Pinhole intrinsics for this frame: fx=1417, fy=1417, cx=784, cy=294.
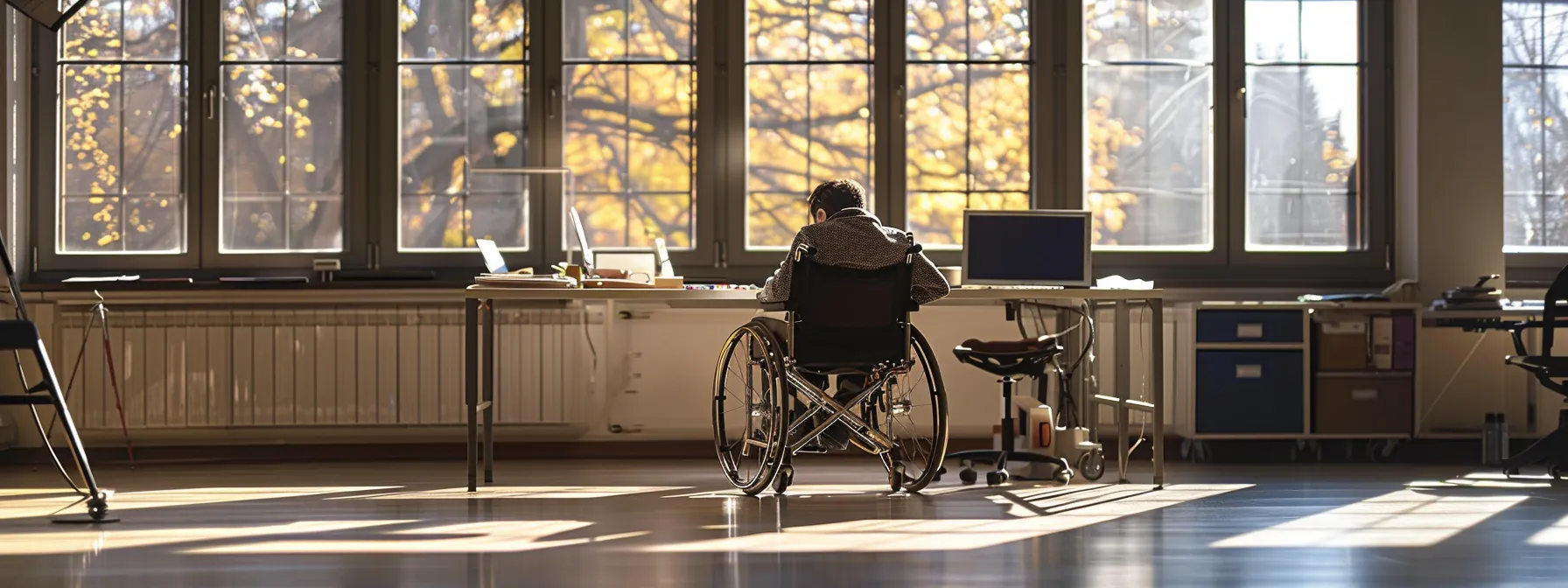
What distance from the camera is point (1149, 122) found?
238 inches

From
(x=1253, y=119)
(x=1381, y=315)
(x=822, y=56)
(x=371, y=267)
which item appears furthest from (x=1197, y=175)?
(x=371, y=267)

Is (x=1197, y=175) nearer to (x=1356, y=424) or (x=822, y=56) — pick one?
(x=1356, y=424)

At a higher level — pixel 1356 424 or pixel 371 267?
pixel 371 267

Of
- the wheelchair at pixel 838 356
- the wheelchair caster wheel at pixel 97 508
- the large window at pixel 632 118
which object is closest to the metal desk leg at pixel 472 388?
the wheelchair at pixel 838 356

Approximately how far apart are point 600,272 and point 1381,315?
119 inches

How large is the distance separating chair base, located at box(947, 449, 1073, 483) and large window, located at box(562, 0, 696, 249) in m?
1.79

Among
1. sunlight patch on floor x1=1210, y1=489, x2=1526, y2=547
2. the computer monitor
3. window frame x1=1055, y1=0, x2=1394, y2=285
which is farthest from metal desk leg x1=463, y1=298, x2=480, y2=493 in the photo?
window frame x1=1055, y1=0, x2=1394, y2=285

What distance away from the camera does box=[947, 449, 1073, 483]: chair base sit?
4676 millimetres

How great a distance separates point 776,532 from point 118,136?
12.3 ft

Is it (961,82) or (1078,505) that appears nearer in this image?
(1078,505)

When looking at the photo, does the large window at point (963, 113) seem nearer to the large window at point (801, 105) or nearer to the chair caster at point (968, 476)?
the large window at point (801, 105)

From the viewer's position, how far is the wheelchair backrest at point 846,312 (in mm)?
4141

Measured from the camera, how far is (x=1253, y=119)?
19.9 ft

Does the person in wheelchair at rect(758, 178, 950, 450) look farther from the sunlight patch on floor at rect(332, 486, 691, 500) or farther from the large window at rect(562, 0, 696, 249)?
the large window at rect(562, 0, 696, 249)
